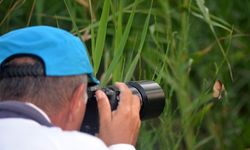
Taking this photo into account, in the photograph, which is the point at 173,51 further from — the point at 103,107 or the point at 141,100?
the point at 103,107

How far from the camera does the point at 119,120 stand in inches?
63.4

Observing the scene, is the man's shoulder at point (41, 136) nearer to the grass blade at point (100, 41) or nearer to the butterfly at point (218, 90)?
the grass blade at point (100, 41)

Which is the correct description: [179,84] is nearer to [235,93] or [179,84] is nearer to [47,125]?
[235,93]

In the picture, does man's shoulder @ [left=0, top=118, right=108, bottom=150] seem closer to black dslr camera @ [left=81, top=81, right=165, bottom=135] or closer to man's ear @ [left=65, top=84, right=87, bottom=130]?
man's ear @ [left=65, top=84, right=87, bottom=130]

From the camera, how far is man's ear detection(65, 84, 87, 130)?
1.51m

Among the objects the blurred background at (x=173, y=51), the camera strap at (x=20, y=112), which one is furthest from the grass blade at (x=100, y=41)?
the camera strap at (x=20, y=112)


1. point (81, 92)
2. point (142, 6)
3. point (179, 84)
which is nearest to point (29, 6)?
point (142, 6)

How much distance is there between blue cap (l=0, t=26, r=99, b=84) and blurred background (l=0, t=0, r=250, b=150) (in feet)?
1.85

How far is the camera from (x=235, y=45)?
9.64 ft

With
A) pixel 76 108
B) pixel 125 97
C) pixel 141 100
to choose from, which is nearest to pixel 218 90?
pixel 141 100

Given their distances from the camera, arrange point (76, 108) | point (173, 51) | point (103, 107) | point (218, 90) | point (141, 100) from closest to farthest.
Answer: point (76, 108) < point (103, 107) < point (141, 100) < point (218, 90) < point (173, 51)

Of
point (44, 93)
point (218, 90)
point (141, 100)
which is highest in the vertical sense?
point (44, 93)

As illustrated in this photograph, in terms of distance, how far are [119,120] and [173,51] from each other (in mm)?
897

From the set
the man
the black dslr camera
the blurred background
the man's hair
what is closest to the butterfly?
the blurred background
